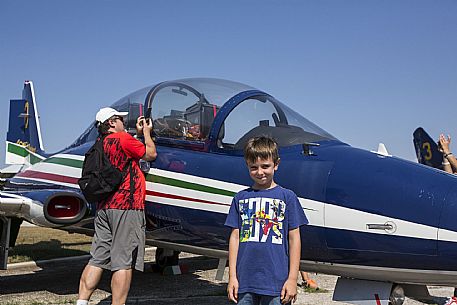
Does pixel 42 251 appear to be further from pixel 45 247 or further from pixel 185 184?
pixel 185 184

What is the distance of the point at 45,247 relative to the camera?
13.7 m

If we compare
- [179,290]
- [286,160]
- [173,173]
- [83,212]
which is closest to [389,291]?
[286,160]

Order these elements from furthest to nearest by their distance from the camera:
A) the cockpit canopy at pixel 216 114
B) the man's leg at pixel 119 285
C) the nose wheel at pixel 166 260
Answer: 1. the nose wheel at pixel 166 260
2. the cockpit canopy at pixel 216 114
3. the man's leg at pixel 119 285

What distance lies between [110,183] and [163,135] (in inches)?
47.6

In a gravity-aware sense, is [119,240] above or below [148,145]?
below

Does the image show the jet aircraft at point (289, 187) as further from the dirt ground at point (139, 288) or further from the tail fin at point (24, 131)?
the tail fin at point (24, 131)

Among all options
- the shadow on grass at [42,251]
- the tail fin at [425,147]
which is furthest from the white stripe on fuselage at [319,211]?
the tail fin at [425,147]

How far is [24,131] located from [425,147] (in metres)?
11.5

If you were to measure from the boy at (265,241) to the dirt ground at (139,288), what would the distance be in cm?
337

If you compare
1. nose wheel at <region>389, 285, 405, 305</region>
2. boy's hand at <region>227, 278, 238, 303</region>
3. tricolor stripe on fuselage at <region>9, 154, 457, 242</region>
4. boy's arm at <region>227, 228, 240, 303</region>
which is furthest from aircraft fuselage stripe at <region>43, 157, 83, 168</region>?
nose wheel at <region>389, 285, 405, 305</region>

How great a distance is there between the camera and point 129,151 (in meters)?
5.15

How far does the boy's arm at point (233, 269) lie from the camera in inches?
138

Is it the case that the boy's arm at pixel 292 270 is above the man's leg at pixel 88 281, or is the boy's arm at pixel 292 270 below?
above


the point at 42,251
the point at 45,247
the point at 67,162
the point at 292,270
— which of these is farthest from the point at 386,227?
the point at 45,247
